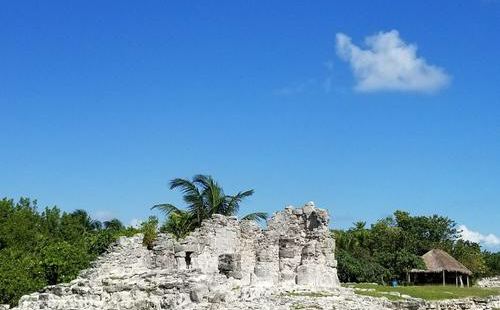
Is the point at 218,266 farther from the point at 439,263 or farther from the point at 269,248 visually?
the point at 439,263

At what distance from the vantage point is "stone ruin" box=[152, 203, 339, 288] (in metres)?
25.2

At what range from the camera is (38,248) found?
31562mm

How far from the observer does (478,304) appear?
94.4ft

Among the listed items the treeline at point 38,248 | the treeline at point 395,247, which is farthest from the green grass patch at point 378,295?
the treeline at point 395,247

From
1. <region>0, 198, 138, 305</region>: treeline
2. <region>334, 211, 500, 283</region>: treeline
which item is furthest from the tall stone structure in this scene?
<region>334, 211, 500, 283</region>: treeline

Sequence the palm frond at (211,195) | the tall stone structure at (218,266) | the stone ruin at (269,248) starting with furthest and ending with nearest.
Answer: the palm frond at (211,195) < the stone ruin at (269,248) < the tall stone structure at (218,266)

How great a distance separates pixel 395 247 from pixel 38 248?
33.1m

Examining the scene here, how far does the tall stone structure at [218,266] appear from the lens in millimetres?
17578

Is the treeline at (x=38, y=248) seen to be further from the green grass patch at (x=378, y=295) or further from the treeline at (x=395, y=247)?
the treeline at (x=395, y=247)

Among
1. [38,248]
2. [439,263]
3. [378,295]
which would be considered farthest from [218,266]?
[439,263]

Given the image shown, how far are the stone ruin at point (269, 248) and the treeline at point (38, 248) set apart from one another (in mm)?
4319

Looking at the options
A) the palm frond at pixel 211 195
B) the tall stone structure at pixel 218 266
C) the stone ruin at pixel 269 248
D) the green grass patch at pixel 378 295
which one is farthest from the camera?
the palm frond at pixel 211 195

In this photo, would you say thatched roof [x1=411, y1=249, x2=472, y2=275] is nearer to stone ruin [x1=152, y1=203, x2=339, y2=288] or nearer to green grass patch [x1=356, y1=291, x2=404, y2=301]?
stone ruin [x1=152, y1=203, x2=339, y2=288]

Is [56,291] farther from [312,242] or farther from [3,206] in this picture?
[3,206]
